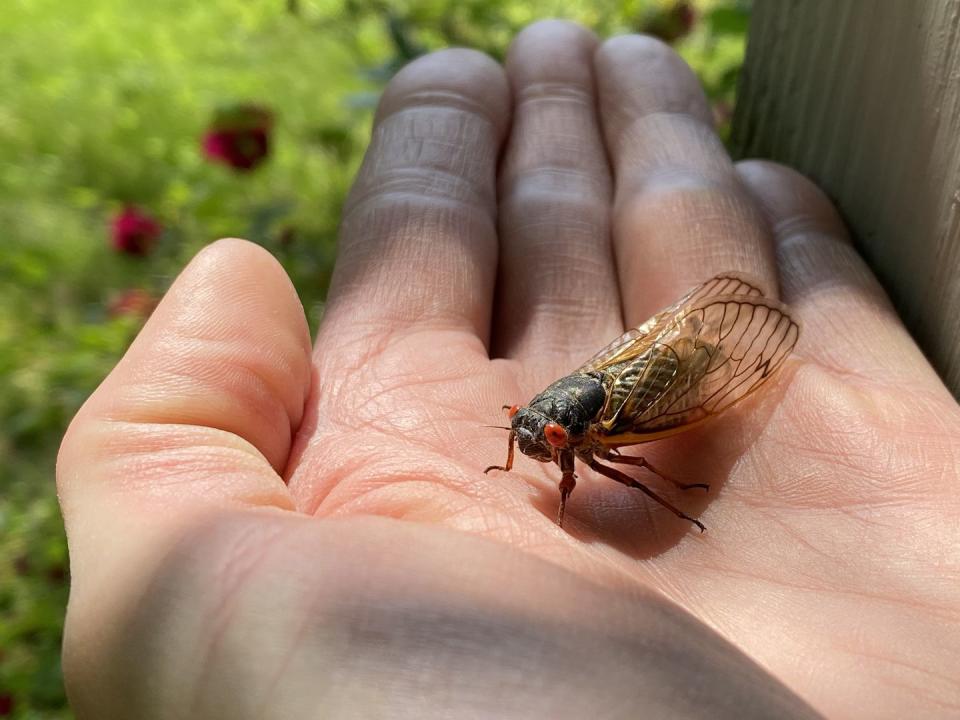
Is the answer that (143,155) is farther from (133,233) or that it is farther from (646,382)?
(646,382)

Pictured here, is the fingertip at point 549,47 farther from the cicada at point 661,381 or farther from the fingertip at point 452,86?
the cicada at point 661,381

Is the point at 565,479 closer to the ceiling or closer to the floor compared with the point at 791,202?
closer to the floor

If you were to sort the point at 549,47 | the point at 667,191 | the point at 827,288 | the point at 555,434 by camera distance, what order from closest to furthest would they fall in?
the point at 555,434 < the point at 827,288 < the point at 667,191 < the point at 549,47

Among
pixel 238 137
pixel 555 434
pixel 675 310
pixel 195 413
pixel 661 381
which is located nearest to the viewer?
pixel 195 413

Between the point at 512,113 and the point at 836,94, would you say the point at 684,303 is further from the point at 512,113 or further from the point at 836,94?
the point at 512,113

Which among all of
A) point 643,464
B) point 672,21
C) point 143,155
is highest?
point 672,21

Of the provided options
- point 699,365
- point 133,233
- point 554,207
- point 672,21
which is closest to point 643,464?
point 699,365
